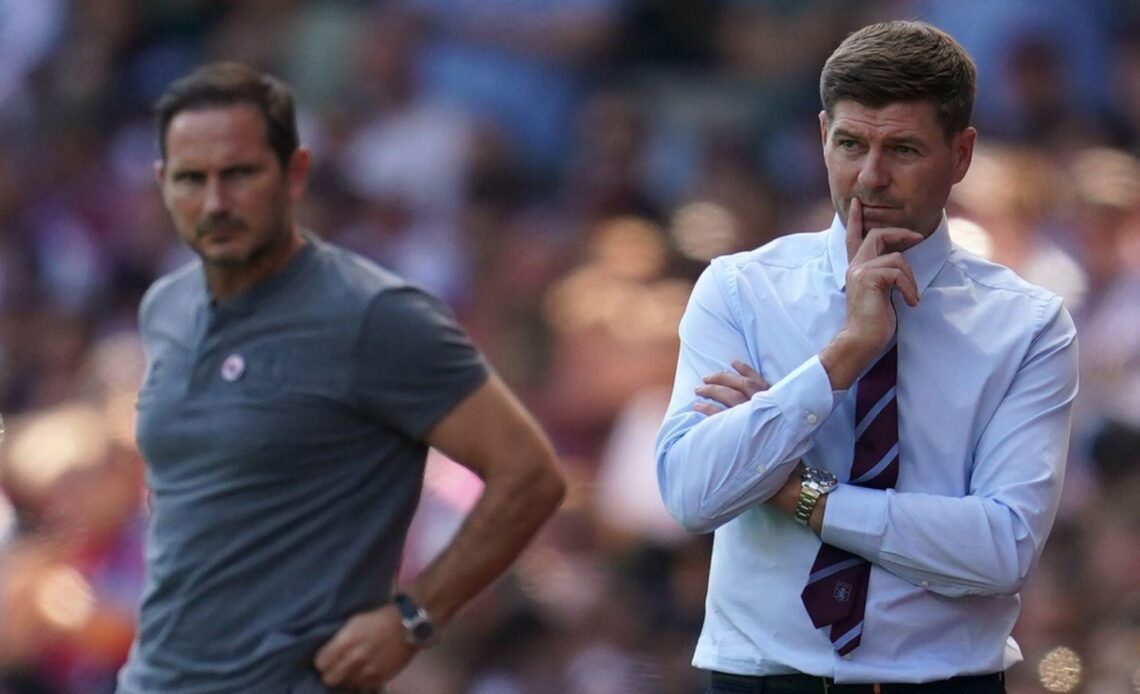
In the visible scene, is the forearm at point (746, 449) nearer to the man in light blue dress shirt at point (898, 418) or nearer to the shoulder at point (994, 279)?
the man in light blue dress shirt at point (898, 418)

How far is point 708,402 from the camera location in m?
3.56

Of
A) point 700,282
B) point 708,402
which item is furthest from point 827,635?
point 700,282

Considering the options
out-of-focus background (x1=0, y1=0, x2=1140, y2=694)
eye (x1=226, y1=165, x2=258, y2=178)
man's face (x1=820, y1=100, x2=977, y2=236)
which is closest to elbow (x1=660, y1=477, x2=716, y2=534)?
man's face (x1=820, y1=100, x2=977, y2=236)

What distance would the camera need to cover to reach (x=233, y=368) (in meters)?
4.45

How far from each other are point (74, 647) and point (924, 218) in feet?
15.1

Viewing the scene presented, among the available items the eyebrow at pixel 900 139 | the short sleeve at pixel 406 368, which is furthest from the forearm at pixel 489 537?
the eyebrow at pixel 900 139

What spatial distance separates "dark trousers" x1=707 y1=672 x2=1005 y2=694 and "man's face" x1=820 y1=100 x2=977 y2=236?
0.76 m

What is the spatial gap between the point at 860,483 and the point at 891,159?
0.54 m

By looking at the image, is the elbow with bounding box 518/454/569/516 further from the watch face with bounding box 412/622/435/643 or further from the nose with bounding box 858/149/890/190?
the nose with bounding box 858/149/890/190

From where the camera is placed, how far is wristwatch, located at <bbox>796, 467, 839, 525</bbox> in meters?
3.46

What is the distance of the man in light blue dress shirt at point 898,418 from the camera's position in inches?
135

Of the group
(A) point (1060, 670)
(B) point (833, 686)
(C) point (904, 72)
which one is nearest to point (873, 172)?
(C) point (904, 72)

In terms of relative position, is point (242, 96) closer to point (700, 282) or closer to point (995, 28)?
point (700, 282)

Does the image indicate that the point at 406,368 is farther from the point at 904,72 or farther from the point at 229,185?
the point at 904,72
